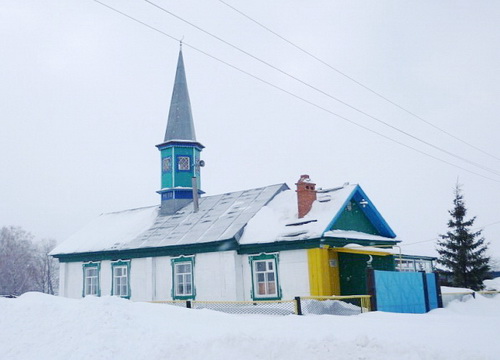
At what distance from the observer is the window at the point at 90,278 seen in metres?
25.1

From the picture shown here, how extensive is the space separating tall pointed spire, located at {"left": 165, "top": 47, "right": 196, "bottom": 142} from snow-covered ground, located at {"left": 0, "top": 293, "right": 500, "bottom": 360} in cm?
1628

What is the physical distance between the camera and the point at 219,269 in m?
20.6

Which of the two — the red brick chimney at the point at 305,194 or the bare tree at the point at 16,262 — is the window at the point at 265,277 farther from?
the bare tree at the point at 16,262

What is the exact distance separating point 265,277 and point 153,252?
231 inches

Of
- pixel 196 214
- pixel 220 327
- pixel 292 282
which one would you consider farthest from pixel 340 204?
pixel 220 327

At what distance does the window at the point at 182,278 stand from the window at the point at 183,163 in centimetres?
670

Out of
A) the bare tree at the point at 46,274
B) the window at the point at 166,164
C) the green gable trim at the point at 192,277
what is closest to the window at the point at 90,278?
the green gable trim at the point at 192,277

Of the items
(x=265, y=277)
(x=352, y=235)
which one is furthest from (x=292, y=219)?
(x=265, y=277)

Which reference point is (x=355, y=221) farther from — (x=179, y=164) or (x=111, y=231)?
(x=111, y=231)

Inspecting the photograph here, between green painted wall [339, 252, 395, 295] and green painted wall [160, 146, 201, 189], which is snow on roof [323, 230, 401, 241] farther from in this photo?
green painted wall [160, 146, 201, 189]

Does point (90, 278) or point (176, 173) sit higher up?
point (176, 173)

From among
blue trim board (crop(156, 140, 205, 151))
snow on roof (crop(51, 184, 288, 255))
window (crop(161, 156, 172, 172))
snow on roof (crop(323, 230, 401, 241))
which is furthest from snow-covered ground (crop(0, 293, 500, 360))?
blue trim board (crop(156, 140, 205, 151))

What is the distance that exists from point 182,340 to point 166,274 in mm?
12997

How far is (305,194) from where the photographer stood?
67.8ft
